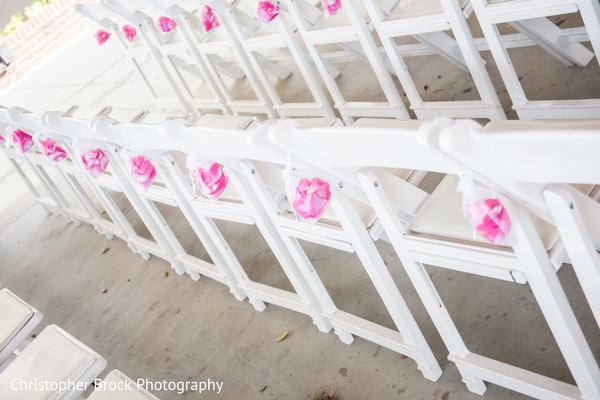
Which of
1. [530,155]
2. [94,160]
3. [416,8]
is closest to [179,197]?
[94,160]

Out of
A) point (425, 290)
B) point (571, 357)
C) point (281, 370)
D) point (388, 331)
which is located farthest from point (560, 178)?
point (281, 370)

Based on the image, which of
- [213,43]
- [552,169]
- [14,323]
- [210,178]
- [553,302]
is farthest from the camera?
[213,43]

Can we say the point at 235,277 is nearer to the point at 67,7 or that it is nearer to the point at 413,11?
the point at 413,11

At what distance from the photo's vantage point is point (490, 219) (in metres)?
1.38

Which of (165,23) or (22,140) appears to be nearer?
(22,140)

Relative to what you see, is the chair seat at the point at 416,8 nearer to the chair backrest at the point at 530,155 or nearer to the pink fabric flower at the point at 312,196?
the pink fabric flower at the point at 312,196

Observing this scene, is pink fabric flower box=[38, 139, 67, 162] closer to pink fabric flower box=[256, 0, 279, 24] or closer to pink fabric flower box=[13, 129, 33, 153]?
pink fabric flower box=[13, 129, 33, 153]

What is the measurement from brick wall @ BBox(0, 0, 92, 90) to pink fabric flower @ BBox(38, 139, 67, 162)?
658 centimetres

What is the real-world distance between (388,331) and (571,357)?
0.67 metres

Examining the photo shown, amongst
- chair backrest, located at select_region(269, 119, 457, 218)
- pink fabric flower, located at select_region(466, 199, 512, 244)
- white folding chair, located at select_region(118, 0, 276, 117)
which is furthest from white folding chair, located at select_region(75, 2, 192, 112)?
pink fabric flower, located at select_region(466, 199, 512, 244)

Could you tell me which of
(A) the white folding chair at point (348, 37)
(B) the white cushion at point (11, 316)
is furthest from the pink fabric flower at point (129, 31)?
(B) the white cushion at point (11, 316)

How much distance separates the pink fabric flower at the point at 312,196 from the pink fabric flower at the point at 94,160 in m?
1.37

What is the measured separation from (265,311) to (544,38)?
159 centimetres

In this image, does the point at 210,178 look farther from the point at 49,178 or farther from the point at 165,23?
the point at 49,178
